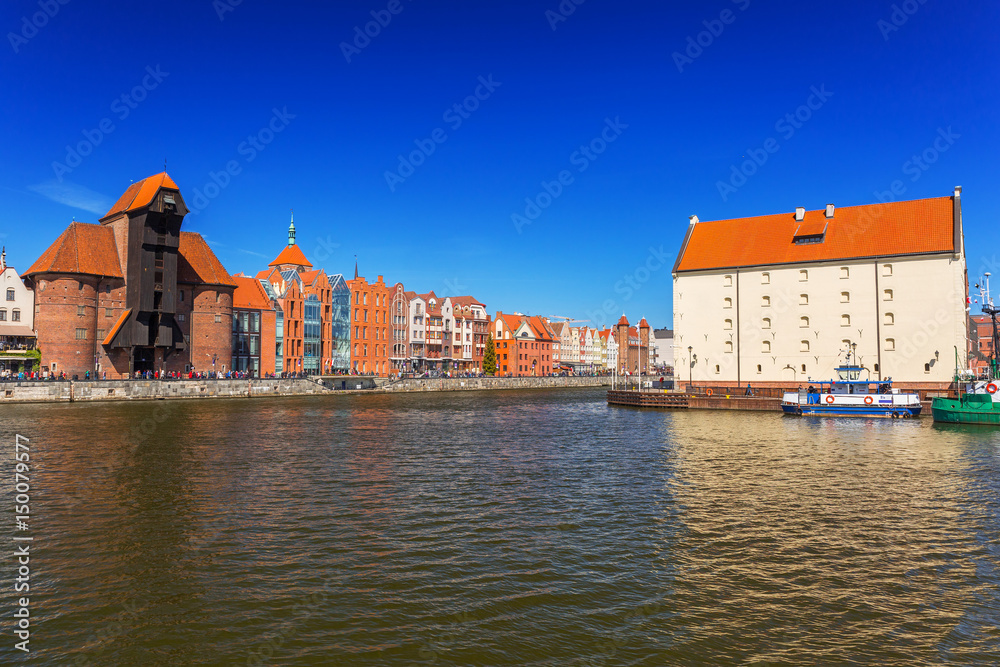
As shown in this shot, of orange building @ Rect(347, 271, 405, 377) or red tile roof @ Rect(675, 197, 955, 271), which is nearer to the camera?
red tile roof @ Rect(675, 197, 955, 271)

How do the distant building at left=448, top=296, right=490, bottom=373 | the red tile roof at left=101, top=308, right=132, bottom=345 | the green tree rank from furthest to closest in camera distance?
the distant building at left=448, top=296, right=490, bottom=373 → the green tree → the red tile roof at left=101, top=308, right=132, bottom=345

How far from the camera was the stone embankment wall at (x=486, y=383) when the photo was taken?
351 feet

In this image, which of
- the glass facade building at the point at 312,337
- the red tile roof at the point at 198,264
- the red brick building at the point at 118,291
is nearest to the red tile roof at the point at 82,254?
the red brick building at the point at 118,291

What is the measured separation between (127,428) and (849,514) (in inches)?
1636

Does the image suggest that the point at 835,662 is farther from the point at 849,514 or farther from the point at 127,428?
the point at 127,428

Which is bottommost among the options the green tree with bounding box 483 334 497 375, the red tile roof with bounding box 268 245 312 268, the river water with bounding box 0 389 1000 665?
the river water with bounding box 0 389 1000 665

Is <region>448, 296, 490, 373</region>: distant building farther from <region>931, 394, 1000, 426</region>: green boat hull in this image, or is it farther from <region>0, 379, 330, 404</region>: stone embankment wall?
<region>931, 394, 1000, 426</region>: green boat hull

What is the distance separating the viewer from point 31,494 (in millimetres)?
21062

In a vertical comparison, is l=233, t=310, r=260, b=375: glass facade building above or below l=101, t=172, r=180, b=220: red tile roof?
below

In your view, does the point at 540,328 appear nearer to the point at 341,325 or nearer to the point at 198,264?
the point at 341,325

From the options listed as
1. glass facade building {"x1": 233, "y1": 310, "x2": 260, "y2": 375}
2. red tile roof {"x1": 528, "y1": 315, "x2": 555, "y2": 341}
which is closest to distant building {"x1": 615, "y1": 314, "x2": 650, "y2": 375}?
red tile roof {"x1": 528, "y1": 315, "x2": 555, "y2": 341}

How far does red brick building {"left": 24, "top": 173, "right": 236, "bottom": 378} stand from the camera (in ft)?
249

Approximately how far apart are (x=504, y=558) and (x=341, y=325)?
105196 mm

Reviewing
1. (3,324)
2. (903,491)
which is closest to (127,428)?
(903,491)
